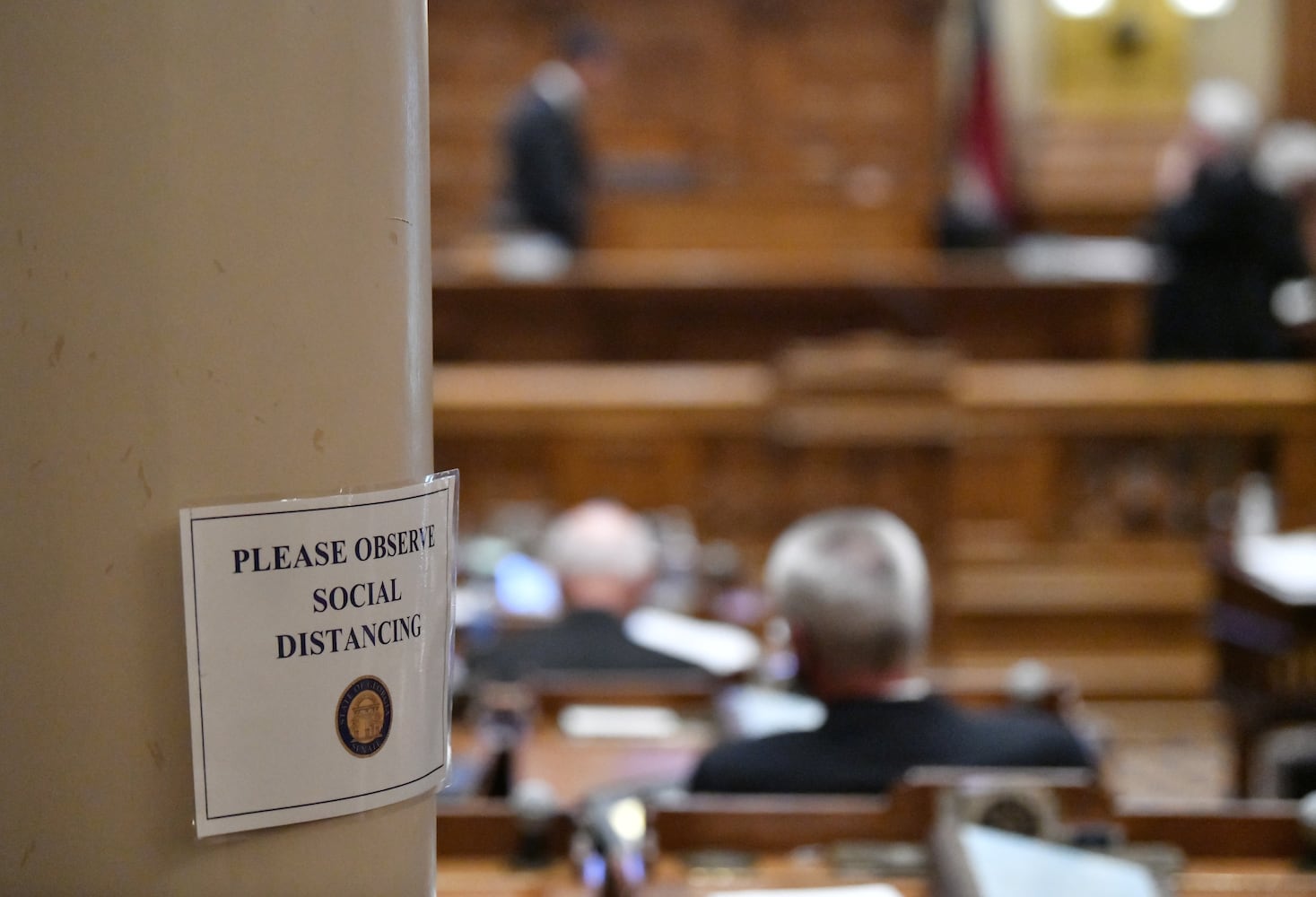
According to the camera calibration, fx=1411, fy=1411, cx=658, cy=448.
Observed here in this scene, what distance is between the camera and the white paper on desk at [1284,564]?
317 cm

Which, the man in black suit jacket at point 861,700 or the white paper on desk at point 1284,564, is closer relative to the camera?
the man in black suit jacket at point 861,700

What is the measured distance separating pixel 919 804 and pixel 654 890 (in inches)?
14.4

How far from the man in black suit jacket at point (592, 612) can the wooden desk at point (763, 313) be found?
3.19 m

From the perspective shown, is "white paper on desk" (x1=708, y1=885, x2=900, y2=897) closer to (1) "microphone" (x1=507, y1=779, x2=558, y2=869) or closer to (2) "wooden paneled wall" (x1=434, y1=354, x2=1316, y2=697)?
(1) "microphone" (x1=507, y1=779, x2=558, y2=869)

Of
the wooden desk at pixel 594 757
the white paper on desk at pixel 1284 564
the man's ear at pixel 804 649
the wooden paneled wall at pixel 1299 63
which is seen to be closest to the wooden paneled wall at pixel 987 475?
the white paper on desk at pixel 1284 564

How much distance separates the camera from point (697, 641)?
3.06 m

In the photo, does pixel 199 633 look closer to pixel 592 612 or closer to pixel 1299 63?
pixel 592 612

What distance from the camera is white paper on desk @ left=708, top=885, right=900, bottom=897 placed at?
1.42 m

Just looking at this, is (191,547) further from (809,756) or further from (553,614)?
(553,614)

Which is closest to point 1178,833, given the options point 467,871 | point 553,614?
point 467,871

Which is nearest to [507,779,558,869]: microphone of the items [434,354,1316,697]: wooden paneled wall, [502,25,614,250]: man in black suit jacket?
[434,354,1316,697]: wooden paneled wall

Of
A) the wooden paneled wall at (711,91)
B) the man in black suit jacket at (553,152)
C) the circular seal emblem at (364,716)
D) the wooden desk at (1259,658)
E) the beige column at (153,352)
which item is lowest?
the wooden desk at (1259,658)

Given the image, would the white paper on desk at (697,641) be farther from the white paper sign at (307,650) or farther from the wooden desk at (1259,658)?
the white paper sign at (307,650)

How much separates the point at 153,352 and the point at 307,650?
0.14 m
